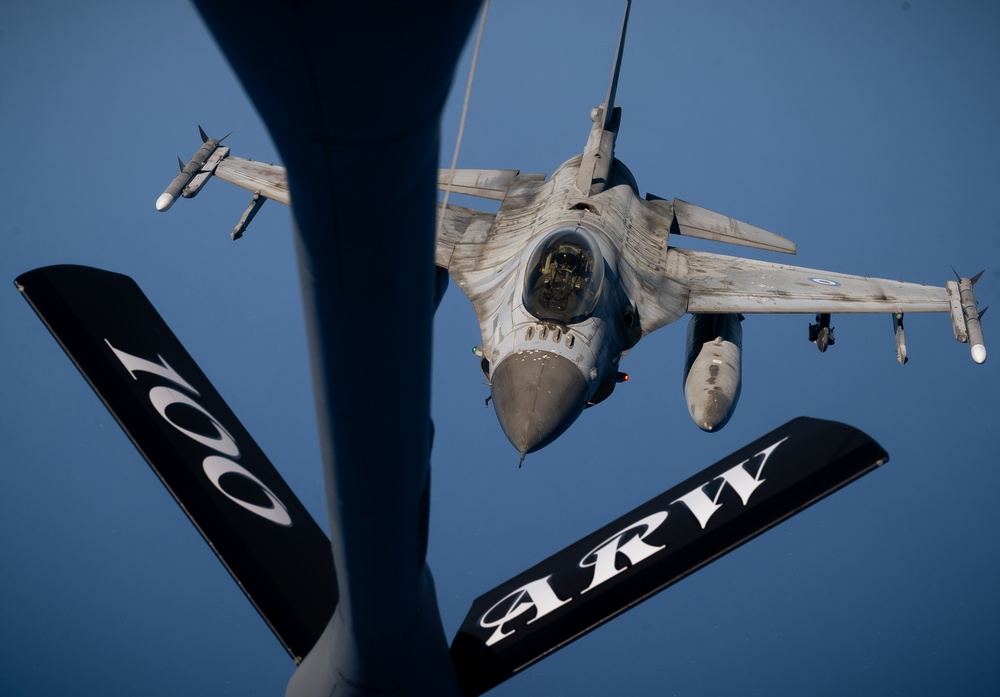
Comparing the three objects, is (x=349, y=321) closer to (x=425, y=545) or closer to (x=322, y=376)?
(x=322, y=376)

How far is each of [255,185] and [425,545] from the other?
1450 centimetres

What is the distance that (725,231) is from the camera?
20953mm

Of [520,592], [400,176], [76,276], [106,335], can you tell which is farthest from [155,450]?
[400,176]

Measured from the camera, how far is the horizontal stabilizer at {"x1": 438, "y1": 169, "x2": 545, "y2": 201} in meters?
21.6

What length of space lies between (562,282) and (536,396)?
1.99 m

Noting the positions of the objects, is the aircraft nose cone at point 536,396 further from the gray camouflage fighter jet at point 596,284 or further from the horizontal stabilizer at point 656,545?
the horizontal stabilizer at point 656,545

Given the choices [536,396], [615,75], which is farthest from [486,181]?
[536,396]

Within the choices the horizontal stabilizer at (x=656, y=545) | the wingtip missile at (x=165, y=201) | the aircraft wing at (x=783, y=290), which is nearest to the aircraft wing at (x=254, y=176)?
the wingtip missile at (x=165, y=201)

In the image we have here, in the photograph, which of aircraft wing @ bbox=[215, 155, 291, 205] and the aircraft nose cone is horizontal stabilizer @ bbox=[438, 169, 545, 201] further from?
the aircraft nose cone

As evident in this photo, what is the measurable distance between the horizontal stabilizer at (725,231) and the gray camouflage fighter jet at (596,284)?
31mm

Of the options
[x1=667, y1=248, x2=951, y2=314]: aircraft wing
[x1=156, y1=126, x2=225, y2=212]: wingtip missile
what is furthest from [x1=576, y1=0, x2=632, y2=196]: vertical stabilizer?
[x1=156, y1=126, x2=225, y2=212]: wingtip missile

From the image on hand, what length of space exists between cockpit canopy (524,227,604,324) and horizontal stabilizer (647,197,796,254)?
21.4 ft

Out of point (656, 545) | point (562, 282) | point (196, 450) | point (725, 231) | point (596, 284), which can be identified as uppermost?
point (725, 231)

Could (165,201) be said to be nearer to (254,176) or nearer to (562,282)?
(254,176)
